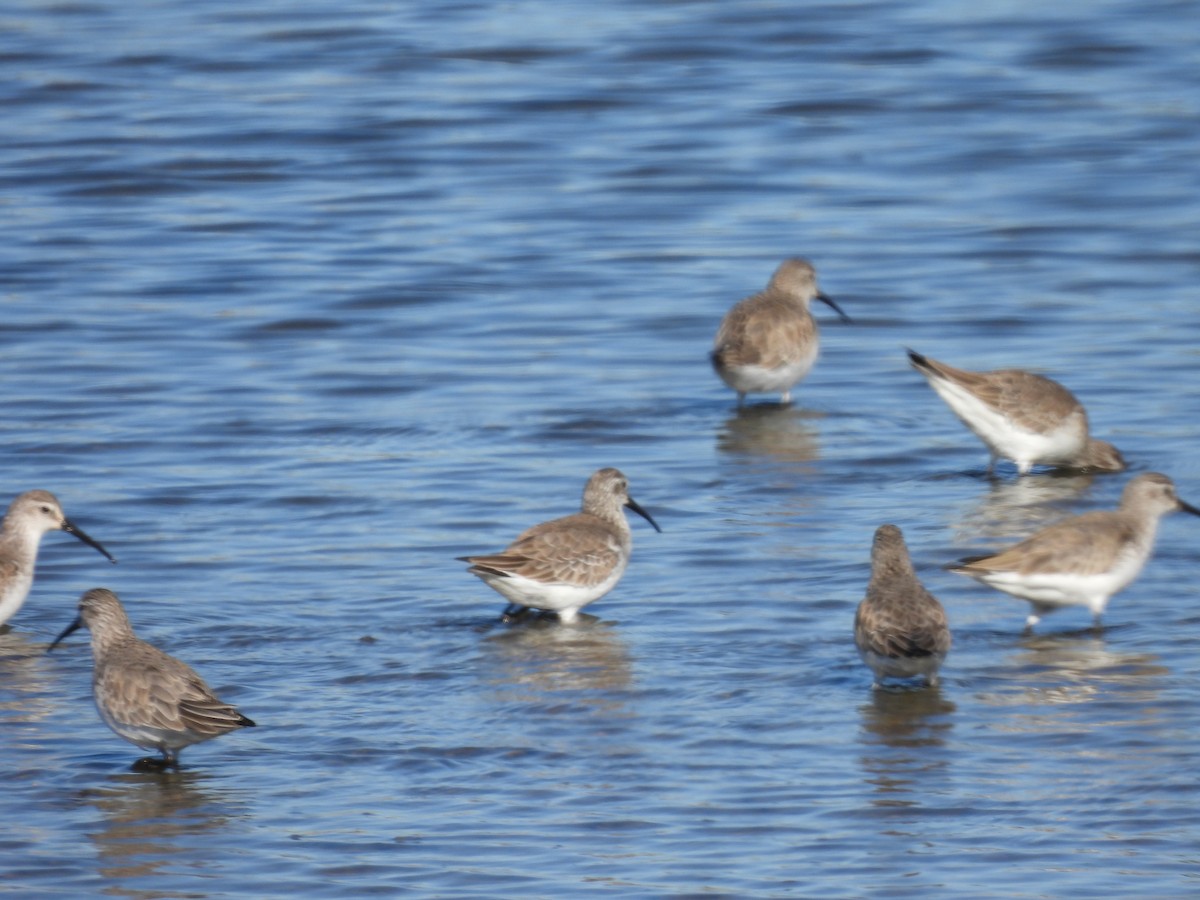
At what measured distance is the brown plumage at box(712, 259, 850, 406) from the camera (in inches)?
618

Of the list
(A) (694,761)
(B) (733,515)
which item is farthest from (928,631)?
(B) (733,515)

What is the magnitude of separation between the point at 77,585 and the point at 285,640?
199 cm

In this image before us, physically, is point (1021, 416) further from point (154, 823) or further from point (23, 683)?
point (154, 823)

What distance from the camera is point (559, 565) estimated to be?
36.1ft

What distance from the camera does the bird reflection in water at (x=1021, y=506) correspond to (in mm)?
12695

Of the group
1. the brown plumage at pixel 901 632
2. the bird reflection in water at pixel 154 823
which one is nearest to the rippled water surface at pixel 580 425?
the bird reflection in water at pixel 154 823

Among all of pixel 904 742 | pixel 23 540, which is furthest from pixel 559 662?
pixel 23 540

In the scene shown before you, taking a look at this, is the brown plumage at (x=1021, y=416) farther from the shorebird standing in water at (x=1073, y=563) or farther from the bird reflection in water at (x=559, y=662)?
the bird reflection in water at (x=559, y=662)

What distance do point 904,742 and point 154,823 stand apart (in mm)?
3118

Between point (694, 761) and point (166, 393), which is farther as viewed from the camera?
point (166, 393)

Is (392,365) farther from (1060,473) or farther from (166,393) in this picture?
(1060,473)

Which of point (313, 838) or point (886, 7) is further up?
point (886, 7)

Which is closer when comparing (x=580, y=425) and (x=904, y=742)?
(x=904, y=742)

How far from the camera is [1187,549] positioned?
12.2 m
